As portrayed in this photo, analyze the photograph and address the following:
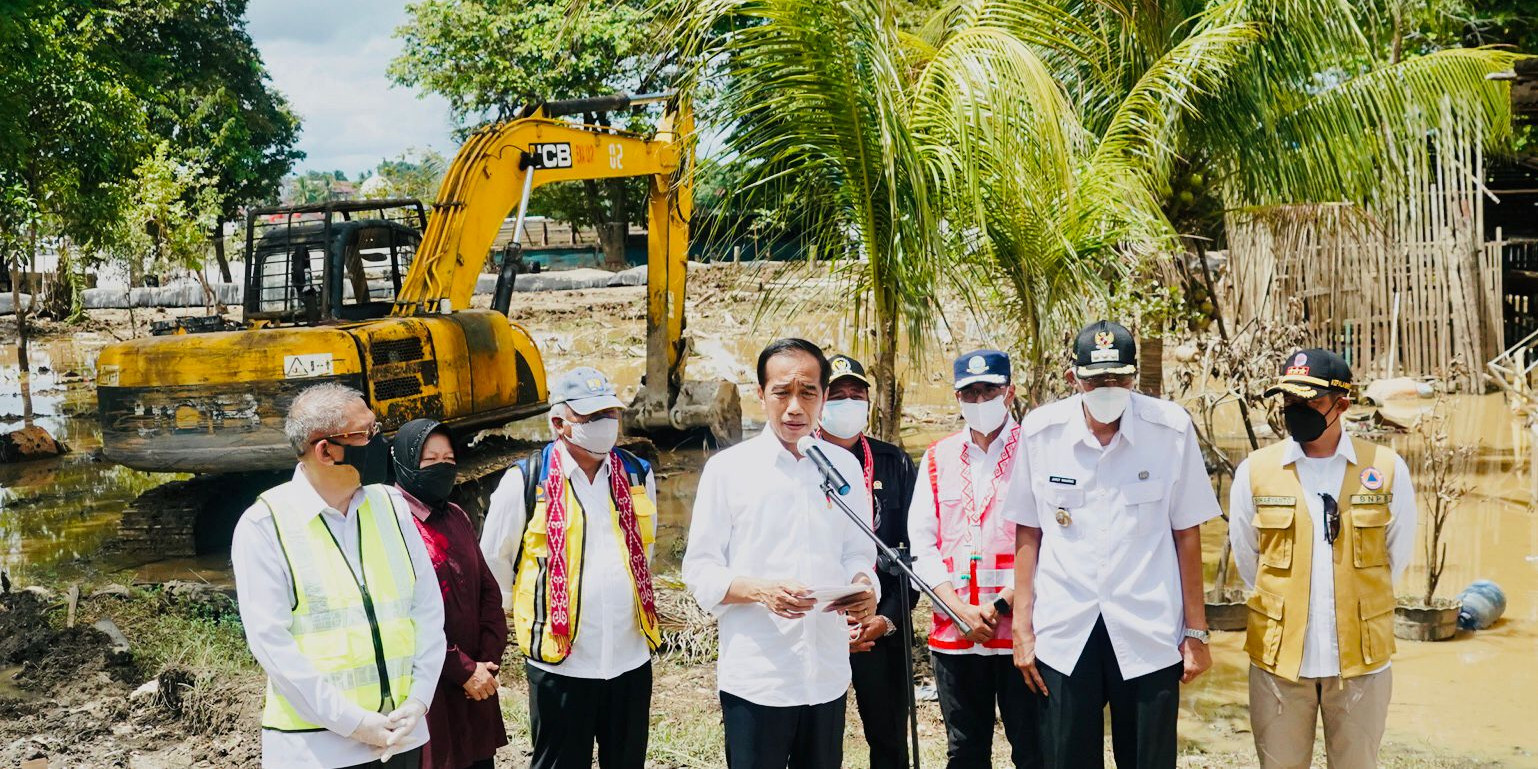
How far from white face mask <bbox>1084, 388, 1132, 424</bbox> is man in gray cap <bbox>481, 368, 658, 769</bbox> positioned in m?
1.49

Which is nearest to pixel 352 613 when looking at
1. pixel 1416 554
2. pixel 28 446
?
pixel 1416 554

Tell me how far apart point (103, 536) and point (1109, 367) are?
10.6 metres

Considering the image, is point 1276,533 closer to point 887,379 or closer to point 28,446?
point 887,379

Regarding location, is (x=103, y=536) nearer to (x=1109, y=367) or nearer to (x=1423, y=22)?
(x=1109, y=367)

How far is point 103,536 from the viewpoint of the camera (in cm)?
1180

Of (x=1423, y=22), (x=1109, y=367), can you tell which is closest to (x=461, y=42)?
(x=1423, y=22)

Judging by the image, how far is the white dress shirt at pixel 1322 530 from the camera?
4055 mm

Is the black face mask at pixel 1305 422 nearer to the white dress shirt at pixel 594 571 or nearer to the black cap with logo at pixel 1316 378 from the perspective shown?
the black cap with logo at pixel 1316 378

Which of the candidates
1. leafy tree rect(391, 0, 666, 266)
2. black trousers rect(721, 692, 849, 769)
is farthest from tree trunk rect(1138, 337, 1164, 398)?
leafy tree rect(391, 0, 666, 266)

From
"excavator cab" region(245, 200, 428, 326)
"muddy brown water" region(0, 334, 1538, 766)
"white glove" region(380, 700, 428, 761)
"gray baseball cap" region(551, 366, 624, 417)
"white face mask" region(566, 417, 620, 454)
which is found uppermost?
"excavator cab" region(245, 200, 428, 326)

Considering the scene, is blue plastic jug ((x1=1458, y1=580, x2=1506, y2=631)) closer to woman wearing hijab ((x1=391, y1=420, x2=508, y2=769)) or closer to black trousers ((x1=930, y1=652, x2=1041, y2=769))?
black trousers ((x1=930, y1=652, x2=1041, y2=769))

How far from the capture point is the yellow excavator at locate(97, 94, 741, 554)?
387 inches

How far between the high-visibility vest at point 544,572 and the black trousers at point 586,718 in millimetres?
104

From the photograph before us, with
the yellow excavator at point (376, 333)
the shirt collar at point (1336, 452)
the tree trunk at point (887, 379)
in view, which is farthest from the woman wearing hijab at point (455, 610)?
the yellow excavator at point (376, 333)
